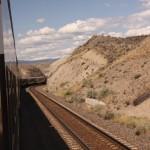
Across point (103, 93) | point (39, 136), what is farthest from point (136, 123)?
point (103, 93)

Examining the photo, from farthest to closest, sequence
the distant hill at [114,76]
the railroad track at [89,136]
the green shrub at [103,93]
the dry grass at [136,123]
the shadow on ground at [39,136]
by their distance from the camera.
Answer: the green shrub at [103,93], the distant hill at [114,76], the dry grass at [136,123], the shadow on ground at [39,136], the railroad track at [89,136]

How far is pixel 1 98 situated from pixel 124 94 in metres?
38.7

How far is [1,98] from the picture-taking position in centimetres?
588

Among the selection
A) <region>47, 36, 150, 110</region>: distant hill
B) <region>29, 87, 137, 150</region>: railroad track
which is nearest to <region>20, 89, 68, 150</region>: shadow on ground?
<region>29, 87, 137, 150</region>: railroad track

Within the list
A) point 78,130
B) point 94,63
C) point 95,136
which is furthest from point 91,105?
point 94,63

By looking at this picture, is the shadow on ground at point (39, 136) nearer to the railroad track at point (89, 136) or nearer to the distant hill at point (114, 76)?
the railroad track at point (89, 136)

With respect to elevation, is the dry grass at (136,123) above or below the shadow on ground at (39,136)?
above

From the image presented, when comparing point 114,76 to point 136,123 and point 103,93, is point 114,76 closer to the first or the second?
point 103,93

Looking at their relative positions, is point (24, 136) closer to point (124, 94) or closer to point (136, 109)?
point (136, 109)

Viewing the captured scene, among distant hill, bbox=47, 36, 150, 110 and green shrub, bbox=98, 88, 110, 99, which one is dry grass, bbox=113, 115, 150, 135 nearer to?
distant hill, bbox=47, 36, 150, 110

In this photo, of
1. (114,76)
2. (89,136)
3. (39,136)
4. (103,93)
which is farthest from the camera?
(114,76)

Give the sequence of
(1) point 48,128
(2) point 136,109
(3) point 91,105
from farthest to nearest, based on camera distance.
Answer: (3) point 91,105
(2) point 136,109
(1) point 48,128

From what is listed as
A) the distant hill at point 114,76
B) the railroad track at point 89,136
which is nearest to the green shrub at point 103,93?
the distant hill at point 114,76

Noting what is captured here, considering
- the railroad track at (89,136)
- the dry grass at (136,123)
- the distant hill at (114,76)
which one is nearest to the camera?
the railroad track at (89,136)
